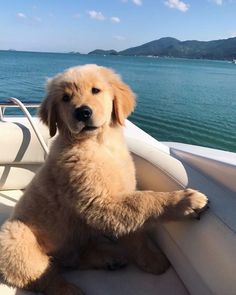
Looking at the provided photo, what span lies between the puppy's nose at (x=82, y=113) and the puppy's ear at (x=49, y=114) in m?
0.28

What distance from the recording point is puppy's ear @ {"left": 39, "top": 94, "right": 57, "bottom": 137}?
2572mm

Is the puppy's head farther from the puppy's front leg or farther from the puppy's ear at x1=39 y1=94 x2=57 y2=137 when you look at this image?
the puppy's front leg

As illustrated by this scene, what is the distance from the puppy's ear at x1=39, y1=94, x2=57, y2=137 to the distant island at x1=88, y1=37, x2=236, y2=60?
132150 mm

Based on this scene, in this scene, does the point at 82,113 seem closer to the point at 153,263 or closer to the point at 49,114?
the point at 49,114

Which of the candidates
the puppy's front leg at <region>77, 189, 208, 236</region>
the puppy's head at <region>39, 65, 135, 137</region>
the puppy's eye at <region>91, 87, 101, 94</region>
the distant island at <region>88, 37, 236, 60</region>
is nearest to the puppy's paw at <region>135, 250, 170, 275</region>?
the puppy's front leg at <region>77, 189, 208, 236</region>

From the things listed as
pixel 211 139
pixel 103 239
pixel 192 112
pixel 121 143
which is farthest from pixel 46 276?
pixel 192 112

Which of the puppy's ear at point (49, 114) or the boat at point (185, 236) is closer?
the boat at point (185, 236)

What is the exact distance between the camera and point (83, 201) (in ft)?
7.66

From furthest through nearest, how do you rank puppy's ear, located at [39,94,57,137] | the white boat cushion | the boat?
1. the white boat cushion
2. puppy's ear, located at [39,94,57,137]
3. the boat

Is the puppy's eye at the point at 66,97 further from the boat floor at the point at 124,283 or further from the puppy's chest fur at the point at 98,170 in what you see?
the boat floor at the point at 124,283

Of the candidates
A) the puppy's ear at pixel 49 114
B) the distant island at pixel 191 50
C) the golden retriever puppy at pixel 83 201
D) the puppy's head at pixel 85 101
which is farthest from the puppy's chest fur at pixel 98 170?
the distant island at pixel 191 50

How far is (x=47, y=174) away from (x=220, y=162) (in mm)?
1074

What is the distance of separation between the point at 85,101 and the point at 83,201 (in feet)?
1.93

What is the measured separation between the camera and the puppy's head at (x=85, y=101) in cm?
238
